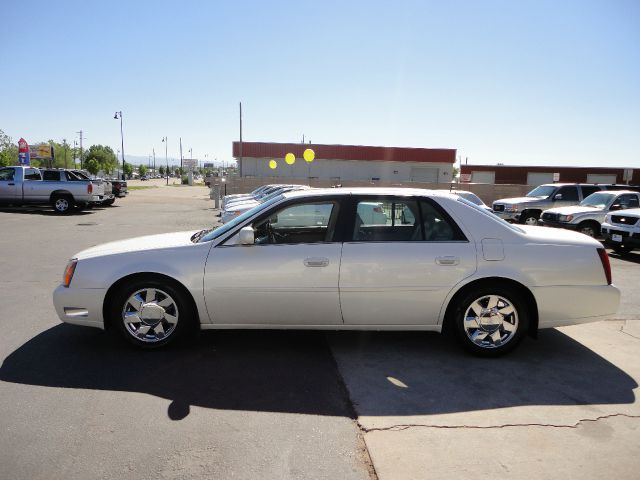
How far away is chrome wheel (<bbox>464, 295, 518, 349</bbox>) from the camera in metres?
4.19

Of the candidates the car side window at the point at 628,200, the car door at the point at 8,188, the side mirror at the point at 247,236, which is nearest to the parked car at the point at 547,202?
the car side window at the point at 628,200

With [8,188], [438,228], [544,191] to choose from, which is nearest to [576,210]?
[544,191]

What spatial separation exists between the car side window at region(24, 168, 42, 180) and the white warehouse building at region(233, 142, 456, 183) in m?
25.5

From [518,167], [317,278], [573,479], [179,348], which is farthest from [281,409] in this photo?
[518,167]

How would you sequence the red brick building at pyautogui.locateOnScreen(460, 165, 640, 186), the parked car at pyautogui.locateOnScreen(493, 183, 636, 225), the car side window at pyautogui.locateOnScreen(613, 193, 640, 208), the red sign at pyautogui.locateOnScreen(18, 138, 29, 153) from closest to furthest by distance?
the car side window at pyautogui.locateOnScreen(613, 193, 640, 208), the parked car at pyautogui.locateOnScreen(493, 183, 636, 225), the red sign at pyautogui.locateOnScreen(18, 138, 29, 153), the red brick building at pyautogui.locateOnScreen(460, 165, 640, 186)

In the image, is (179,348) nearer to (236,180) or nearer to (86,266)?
(86,266)

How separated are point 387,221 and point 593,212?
11.2 metres

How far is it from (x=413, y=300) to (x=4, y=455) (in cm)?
315

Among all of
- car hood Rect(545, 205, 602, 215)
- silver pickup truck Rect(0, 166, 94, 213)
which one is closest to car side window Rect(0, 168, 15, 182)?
silver pickup truck Rect(0, 166, 94, 213)

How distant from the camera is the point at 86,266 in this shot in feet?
13.9

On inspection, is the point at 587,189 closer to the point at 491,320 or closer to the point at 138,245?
the point at 491,320

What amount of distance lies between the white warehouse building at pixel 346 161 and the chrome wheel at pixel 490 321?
4077 cm

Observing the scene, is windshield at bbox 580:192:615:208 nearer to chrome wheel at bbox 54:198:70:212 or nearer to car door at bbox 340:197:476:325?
car door at bbox 340:197:476:325

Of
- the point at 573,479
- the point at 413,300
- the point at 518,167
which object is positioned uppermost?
the point at 518,167
